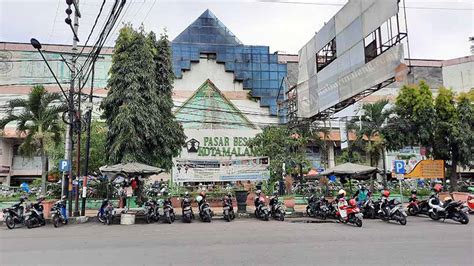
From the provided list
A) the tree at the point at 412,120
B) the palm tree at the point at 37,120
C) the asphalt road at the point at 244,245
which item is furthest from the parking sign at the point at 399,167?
the palm tree at the point at 37,120

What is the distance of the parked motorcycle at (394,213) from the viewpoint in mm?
13445

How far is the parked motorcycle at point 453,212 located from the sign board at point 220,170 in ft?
28.5

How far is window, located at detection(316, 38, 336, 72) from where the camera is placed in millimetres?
22625

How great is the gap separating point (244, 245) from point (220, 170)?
37.7 feet

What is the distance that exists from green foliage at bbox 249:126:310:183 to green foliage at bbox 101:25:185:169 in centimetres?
555

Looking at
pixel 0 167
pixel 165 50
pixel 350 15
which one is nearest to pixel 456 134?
pixel 350 15

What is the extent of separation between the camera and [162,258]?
7.44 m

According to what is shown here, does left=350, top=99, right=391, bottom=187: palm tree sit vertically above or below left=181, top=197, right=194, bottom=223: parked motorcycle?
above

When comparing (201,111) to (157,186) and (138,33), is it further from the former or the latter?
(138,33)

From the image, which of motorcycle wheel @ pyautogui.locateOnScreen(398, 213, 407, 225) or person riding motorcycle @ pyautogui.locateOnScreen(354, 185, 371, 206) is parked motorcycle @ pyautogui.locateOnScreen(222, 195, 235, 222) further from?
motorcycle wheel @ pyautogui.locateOnScreen(398, 213, 407, 225)

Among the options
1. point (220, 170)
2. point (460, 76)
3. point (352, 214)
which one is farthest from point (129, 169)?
point (460, 76)

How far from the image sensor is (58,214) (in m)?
13.8

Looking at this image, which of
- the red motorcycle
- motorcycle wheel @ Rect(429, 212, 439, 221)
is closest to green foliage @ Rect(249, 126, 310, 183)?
the red motorcycle

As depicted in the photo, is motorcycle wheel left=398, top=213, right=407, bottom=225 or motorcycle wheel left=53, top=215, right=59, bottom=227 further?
motorcycle wheel left=53, top=215, right=59, bottom=227
